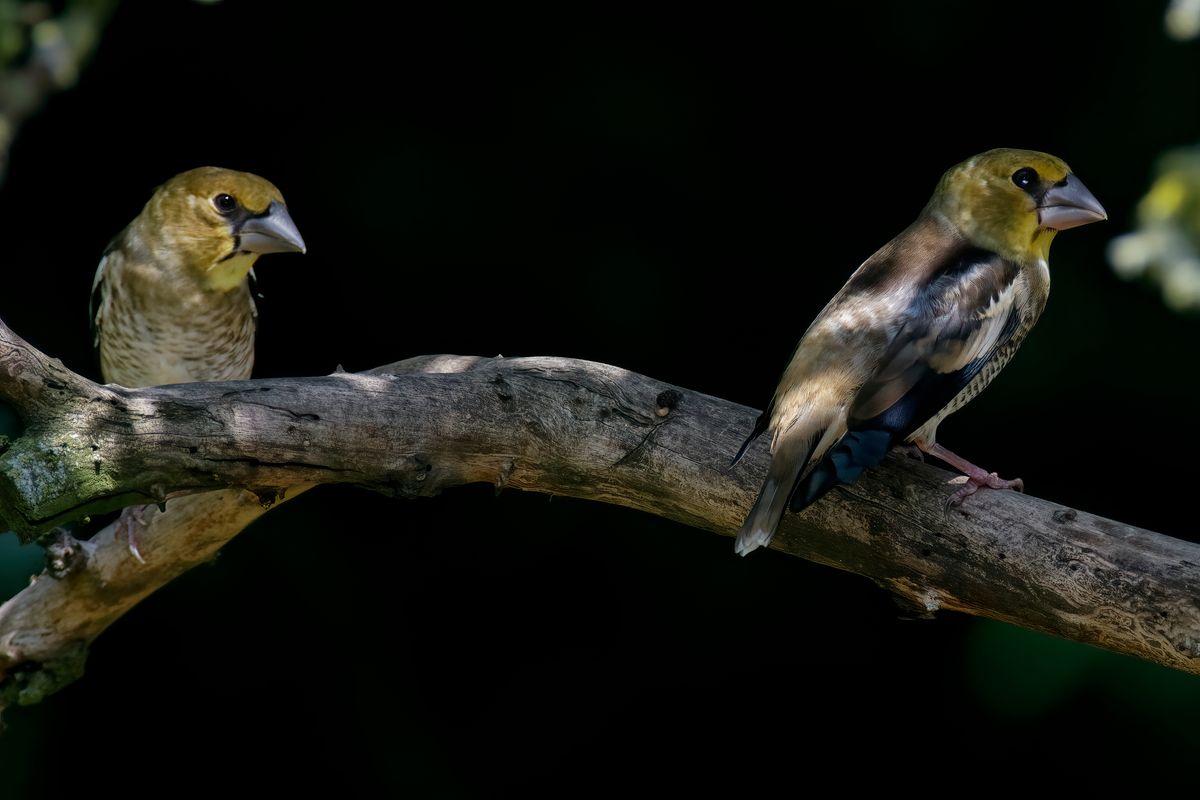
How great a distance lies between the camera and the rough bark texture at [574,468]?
90.4 inches

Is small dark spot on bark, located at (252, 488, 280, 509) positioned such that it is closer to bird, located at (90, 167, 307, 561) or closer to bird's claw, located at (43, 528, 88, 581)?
bird's claw, located at (43, 528, 88, 581)

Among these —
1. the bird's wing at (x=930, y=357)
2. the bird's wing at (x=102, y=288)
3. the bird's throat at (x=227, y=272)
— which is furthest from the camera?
the bird's wing at (x=102, y=288)

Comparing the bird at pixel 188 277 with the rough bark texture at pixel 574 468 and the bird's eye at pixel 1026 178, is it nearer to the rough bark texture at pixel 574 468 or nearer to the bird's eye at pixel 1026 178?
the rough bark texture at pixel 574 468

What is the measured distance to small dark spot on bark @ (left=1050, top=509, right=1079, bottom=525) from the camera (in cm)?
257

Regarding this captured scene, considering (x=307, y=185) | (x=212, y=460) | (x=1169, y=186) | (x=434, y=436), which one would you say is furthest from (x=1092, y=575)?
(x=307, y=185)

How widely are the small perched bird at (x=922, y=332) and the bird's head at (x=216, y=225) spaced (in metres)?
1.41

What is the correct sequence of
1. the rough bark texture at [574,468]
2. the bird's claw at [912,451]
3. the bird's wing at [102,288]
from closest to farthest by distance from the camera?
1. the rough bark texture at [574,468]
2. the bird's claw at [912,451]
3. the bird's wing at [102,288]

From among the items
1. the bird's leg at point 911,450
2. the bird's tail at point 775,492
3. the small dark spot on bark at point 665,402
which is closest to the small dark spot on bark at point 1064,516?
the bird's leg at point 911,450

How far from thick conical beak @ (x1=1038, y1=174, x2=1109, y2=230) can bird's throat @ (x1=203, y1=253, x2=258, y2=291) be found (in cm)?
203

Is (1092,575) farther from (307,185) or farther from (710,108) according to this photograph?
(307,185)

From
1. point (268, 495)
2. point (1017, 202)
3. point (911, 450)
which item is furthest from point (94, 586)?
point (1017, 202)

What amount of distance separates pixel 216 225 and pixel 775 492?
1782 mm

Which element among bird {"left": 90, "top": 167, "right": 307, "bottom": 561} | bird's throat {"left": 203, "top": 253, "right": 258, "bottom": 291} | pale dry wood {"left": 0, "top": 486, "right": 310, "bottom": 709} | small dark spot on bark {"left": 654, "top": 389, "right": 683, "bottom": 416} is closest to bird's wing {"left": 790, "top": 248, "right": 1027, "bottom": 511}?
small dark spot on bark {"left": 654, "top": 389, "right": 683, "bottom": 416}

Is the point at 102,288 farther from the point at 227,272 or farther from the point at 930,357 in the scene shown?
the point at 930,357
